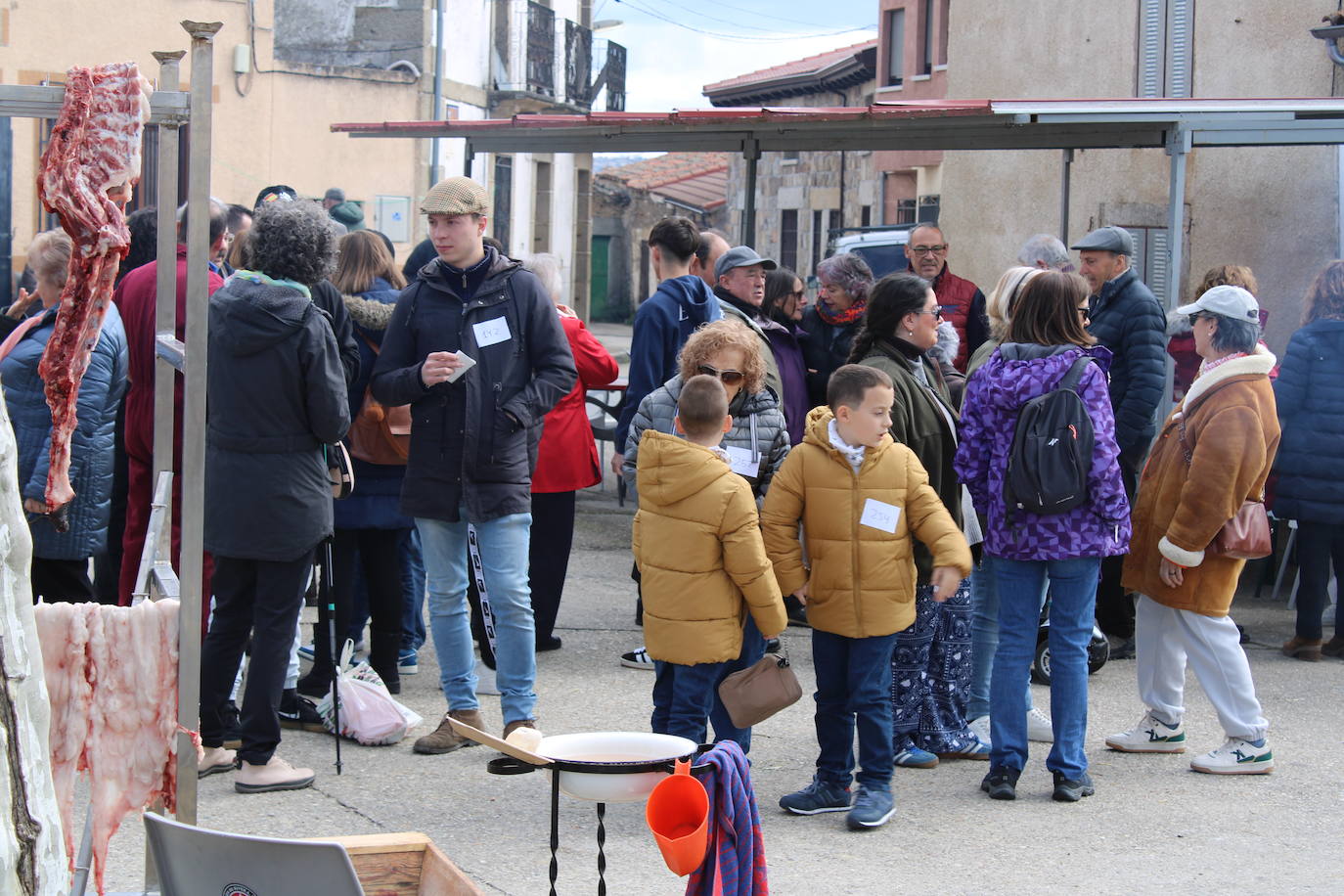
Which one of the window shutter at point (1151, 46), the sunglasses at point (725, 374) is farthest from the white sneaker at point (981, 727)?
the window shutter at point (1151, 46)

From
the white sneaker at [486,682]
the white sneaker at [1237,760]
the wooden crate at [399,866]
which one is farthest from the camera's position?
the white sneaker at [486,682]

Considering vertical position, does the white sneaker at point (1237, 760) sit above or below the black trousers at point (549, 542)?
below

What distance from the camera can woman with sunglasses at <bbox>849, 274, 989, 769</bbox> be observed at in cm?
539

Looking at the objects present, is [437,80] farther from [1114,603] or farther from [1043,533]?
[1043,533]

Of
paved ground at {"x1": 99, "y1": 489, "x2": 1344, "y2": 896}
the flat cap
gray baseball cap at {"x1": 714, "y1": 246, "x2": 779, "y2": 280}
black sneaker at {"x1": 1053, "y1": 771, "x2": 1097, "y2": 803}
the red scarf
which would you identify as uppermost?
the flat cap

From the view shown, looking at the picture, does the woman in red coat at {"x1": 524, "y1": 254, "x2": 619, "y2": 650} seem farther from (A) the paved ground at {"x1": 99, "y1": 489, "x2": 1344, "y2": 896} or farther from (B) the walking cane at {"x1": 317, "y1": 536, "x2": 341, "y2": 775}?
(B) the walking cane at {"x1": 317, "y1": 536, "x2": 341, "y2": 775}

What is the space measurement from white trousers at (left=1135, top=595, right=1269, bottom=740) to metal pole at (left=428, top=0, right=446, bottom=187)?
855 inches

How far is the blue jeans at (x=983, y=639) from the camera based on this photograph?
599 centimetres

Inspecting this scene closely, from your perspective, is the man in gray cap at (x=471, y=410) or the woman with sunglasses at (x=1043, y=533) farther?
the man in gray cap at (x=471, y=410)

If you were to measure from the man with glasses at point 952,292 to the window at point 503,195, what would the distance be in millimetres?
23371

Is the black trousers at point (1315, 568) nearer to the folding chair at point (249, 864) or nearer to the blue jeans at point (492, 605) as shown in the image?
the blue jeans at point (492, 605)

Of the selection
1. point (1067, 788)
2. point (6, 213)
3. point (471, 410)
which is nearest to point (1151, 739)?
point (1067, 788)

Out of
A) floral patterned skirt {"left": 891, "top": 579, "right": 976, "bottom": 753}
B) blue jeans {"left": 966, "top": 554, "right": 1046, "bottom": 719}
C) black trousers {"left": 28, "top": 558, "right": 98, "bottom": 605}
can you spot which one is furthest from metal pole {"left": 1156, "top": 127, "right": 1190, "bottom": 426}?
black trousers {"left": 28, "top": 558, "right": 98, "bottom": 605}

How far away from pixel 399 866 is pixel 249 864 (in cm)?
50
